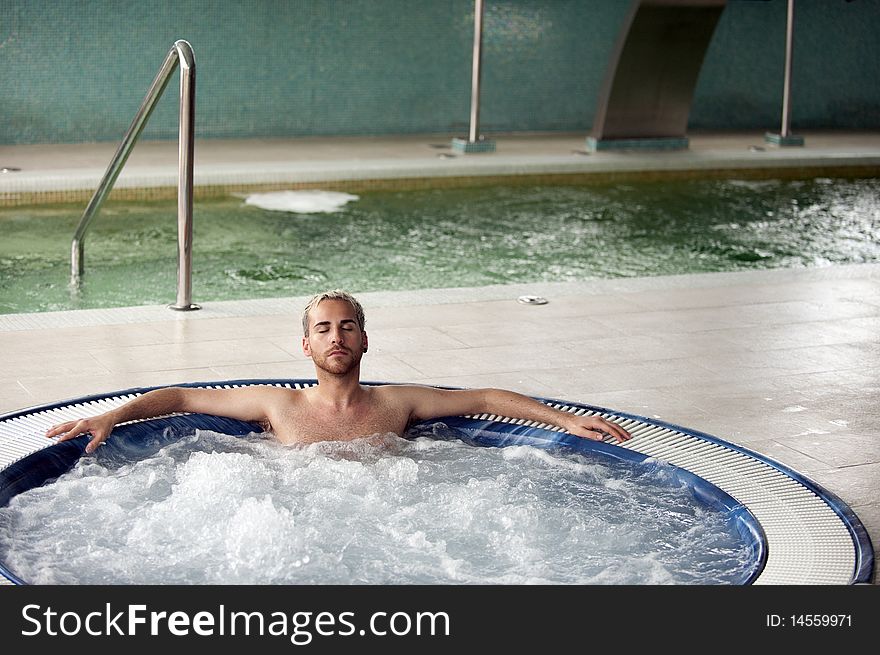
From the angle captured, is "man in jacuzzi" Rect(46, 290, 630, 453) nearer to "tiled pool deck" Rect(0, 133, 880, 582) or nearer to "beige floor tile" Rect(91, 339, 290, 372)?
"tiled pool deck" Rect(0, 133, 880, 582)

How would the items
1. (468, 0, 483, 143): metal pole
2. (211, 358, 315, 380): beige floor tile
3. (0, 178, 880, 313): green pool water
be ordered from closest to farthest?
(211, 358, 315, 380): beige floor tile → (0, 178, 880, 313): green pool water → (468, 0, 483, 143): metal pole

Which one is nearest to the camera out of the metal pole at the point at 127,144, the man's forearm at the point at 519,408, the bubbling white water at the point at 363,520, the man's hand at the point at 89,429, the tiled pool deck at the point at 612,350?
the bubbling white water at the point at 363,520

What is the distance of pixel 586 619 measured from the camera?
2631 millimetres

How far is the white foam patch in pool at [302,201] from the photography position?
9297mm

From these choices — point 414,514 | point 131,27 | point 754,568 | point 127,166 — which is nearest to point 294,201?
point 127,166

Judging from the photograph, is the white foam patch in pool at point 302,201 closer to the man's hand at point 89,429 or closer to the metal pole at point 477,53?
the metal pole at point 477,53

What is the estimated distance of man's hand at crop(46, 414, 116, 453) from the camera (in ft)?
12.2

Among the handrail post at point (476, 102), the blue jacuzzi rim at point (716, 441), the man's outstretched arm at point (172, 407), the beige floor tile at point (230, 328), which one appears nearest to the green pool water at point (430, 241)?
the handrail post at point (476, 102)

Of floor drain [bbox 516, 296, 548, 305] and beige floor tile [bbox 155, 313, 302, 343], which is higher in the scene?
floor drain [bbox 516, 296, 548, 305]

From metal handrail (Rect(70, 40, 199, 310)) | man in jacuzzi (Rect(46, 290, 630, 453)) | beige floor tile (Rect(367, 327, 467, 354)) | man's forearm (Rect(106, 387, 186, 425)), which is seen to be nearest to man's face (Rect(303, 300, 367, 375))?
man in jacuzzi (Rect(46, 290, 630, 453))

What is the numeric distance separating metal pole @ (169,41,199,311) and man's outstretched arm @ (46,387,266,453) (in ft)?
5.01

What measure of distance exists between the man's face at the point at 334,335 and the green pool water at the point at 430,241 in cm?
295

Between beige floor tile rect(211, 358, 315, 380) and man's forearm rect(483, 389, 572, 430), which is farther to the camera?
beige floor tile rect(211, 358, 315, 380)

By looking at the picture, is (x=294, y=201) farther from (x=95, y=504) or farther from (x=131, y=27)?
(x=95, y=504)
